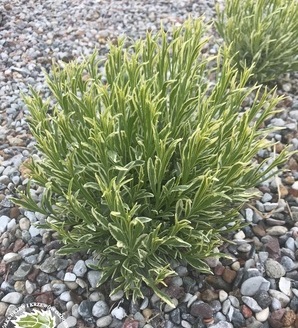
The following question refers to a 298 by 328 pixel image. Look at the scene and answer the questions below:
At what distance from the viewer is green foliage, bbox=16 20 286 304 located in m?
1.52

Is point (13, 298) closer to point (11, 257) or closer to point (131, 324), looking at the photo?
point (11, 257)

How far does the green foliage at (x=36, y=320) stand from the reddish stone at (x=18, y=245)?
12.2 inches

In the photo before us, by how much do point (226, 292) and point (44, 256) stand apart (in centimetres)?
72

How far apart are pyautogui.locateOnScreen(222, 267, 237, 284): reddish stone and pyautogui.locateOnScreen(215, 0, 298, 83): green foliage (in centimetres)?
117

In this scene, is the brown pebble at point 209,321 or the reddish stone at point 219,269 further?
the reddish stone at point 219,269

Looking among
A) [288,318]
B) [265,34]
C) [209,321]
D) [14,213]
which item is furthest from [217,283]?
[265,34]

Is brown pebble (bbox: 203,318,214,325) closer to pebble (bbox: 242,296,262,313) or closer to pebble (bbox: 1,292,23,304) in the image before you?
pebble (bbox: 242,296,262,313)

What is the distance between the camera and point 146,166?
63.9 inches

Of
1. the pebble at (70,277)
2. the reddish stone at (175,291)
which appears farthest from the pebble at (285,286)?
the pebble at (70,277)

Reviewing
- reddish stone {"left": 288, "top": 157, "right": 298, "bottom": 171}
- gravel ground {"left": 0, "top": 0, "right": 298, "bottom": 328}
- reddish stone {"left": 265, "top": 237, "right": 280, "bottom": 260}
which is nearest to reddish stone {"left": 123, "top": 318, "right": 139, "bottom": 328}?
gravel ground {"left": 0, "top": 0, "right": 298, "bottom": 328}

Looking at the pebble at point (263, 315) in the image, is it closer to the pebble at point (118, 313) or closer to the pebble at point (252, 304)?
the pebble at point (252, 304)

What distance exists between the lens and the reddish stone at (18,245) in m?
1.90

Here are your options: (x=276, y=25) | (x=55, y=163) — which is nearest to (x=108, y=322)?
(x=55, y=163)

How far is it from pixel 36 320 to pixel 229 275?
28.4 inches
